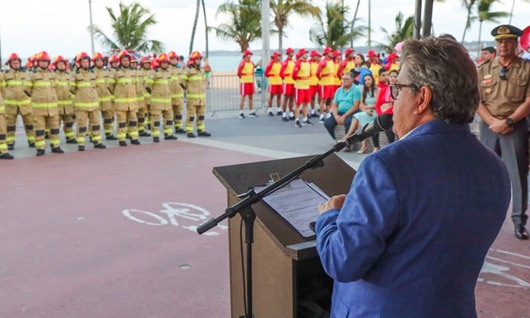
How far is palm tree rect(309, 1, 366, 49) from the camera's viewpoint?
30484 millimetres

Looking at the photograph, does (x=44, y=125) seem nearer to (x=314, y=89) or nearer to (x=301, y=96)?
(x=301, y=96)

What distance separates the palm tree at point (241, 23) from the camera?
2742 cm

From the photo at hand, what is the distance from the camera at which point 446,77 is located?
1.68 meters

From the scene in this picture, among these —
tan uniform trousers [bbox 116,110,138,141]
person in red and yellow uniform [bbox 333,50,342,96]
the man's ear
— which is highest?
the man's ear

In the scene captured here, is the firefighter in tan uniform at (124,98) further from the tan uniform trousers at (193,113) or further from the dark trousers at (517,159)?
the dark trousers at (517,159)

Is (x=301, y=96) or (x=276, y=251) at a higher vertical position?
(x=276, y=251)

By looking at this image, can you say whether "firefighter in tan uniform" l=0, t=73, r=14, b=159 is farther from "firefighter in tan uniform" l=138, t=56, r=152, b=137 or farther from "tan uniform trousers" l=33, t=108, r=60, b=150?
"firefighter in tan uniform" l=138, t=56, r=152, b=137

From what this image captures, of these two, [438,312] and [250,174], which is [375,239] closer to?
[438,312]

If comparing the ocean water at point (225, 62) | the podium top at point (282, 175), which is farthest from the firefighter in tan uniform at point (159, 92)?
the ocean water at point (225, 62)

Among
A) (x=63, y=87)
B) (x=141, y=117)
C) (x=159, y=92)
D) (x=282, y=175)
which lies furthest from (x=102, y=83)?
(x=282, y=175)

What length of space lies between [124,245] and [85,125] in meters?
6.49

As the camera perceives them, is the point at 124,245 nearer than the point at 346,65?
Yes

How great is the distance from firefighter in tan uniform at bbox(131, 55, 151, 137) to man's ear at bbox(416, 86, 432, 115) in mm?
10855

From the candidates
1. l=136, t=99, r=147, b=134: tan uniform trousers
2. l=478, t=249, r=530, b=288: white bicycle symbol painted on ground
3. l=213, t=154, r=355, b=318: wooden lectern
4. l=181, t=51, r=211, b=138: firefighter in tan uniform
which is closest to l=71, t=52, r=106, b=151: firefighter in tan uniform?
l=136, t=99, r=147, b=134: tan uniform trousers
